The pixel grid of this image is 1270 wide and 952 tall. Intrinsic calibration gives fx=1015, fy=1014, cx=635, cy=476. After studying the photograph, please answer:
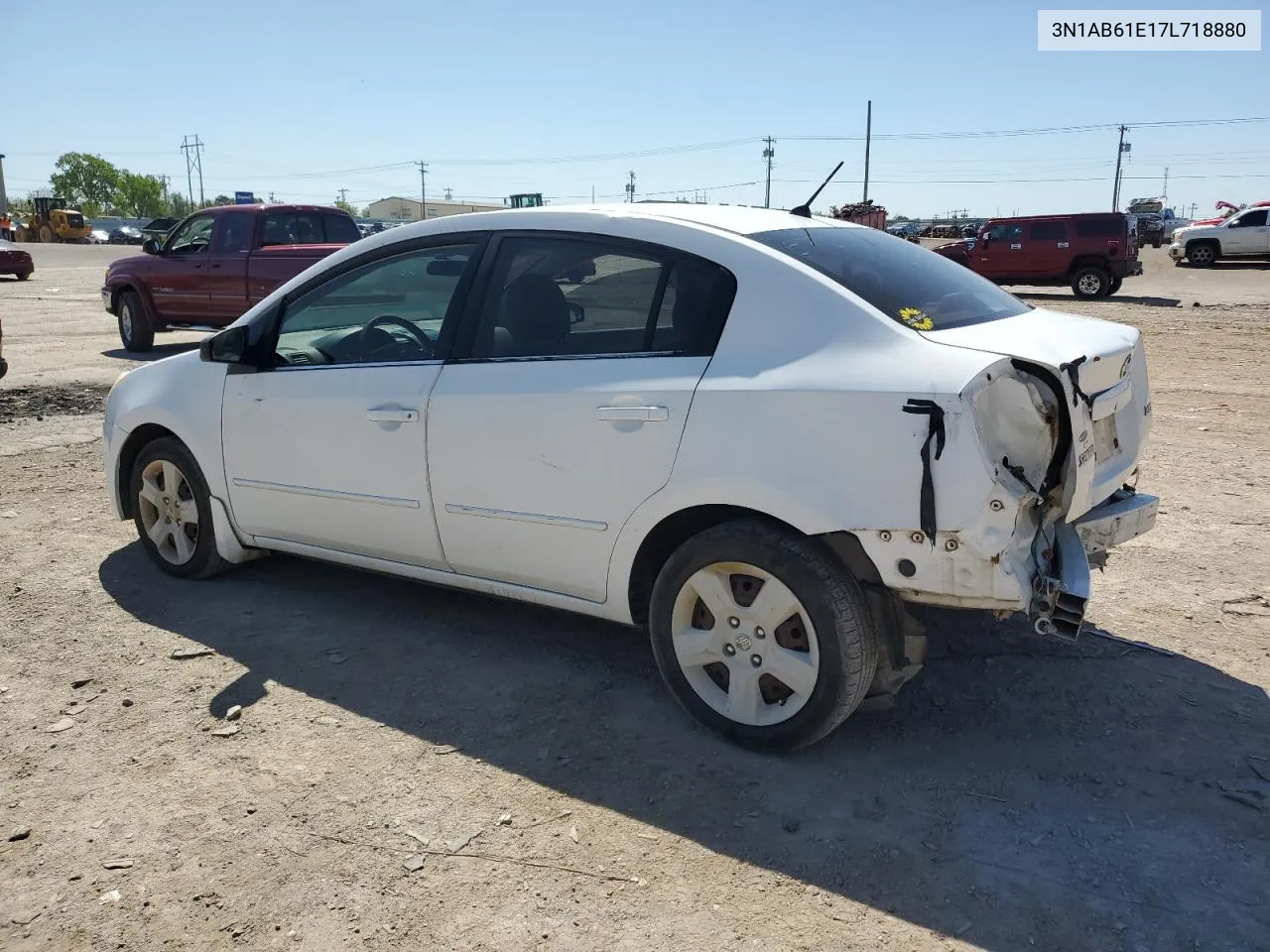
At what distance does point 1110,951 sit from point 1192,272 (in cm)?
3438

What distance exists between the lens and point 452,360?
3.87 metres

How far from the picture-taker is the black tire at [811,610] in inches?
120

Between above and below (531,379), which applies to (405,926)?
below

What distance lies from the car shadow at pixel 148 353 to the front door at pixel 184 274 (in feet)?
1.54

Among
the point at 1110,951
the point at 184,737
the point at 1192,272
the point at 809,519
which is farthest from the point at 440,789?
the point at 1192,272

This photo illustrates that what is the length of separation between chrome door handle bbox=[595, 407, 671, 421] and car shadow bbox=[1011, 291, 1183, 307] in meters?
18.4

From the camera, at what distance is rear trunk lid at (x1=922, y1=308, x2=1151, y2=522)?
3.04 metres

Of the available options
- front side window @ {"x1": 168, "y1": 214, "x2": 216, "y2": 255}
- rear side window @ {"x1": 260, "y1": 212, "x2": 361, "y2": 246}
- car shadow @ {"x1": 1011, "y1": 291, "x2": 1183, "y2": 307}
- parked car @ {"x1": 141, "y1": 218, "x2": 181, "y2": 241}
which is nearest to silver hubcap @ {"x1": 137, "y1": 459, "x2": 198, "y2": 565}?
rear side window @ {"x1": 260, "y1": 212, "x2": 361, "y2": 246}

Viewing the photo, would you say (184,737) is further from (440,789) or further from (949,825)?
(949,825)

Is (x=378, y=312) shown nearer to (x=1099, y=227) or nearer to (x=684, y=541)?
(x=684, y=541)

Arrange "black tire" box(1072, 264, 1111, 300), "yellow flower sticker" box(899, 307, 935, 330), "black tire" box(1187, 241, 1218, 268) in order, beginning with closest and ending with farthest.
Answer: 1. "yellow flower sticker" box(899, 307, 935, 330)
2. "black tire" box(1072, 264, 1111, 300)
3. "black tire" box(1187, 241, 1218, 268)

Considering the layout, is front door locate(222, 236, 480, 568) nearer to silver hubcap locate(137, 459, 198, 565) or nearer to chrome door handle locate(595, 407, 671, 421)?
silver hubcap locate(137, 459, 198, 565)

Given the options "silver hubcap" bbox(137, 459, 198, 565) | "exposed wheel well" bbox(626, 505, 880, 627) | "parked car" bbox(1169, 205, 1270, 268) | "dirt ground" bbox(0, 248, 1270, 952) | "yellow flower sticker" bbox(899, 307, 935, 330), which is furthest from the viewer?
"parked car" bbox(1169, 205, 1270, 268)

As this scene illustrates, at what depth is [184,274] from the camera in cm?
1340
